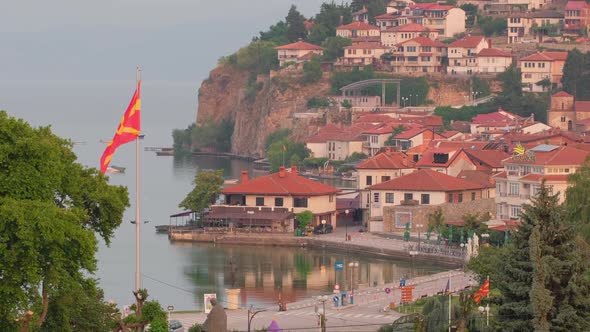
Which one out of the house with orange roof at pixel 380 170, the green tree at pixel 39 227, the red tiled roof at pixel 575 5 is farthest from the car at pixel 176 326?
the red tiled roof at pixel 575 5

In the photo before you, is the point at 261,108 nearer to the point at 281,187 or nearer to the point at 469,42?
the point at 469,42

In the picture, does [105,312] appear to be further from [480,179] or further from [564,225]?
[480,179]

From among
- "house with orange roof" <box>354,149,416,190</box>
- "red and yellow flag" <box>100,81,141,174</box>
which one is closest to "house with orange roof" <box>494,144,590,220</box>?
"house with orange roof" <box>354,149,416,190</box>

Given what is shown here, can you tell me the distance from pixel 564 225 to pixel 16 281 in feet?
29.1

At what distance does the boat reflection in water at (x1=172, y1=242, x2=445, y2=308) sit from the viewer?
5712cm

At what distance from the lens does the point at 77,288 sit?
3266 centimetres

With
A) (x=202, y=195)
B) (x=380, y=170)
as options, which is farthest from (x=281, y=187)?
(x=380, y=170)

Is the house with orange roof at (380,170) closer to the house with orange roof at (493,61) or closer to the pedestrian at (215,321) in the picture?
the house with orange roof at (493,61)

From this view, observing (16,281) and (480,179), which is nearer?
(16,281)

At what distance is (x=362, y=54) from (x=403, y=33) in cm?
313

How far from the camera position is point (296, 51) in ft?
438

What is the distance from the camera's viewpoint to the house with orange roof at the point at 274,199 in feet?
235

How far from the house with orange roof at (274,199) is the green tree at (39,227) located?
37.5 meters

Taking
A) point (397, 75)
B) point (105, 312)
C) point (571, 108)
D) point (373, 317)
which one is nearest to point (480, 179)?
point (373, 317)
